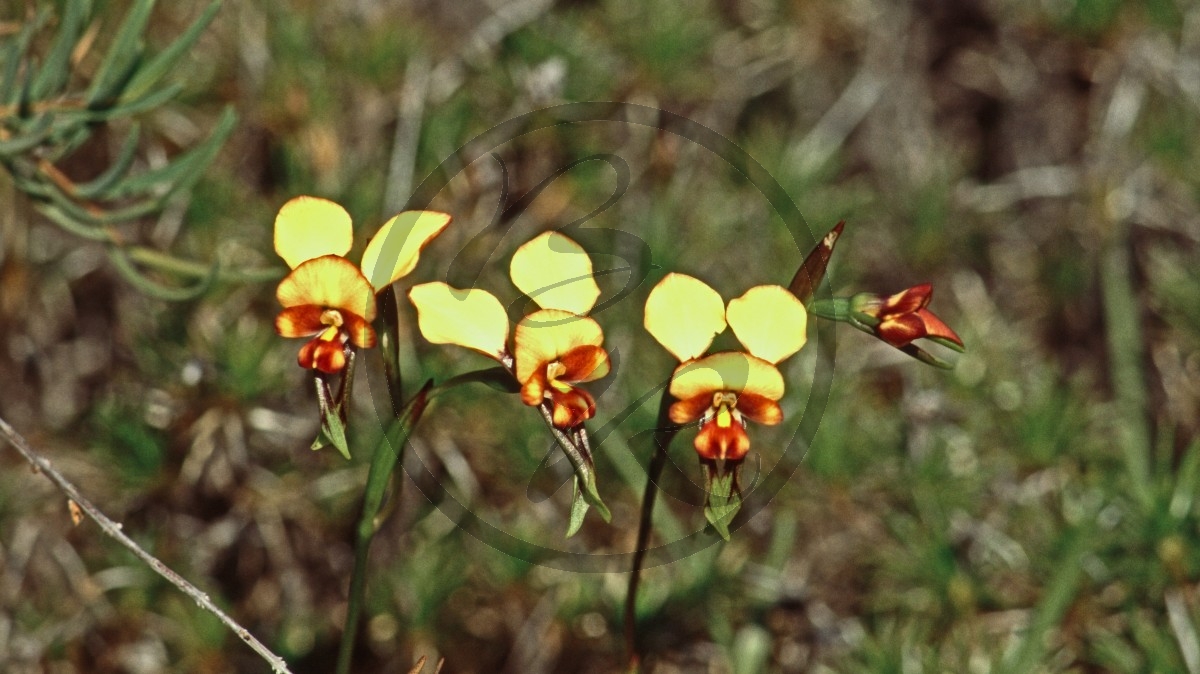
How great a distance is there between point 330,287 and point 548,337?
21 cm

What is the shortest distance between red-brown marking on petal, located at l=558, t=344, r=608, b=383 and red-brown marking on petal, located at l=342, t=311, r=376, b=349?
19cm

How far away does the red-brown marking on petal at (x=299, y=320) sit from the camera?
1096 mm

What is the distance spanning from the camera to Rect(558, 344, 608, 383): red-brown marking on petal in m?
1.05

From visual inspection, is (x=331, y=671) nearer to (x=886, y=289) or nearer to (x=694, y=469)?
(x=694, y=469)

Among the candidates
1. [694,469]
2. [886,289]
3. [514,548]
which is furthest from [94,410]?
[886,289]

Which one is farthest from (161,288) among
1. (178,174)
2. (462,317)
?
(462,317)

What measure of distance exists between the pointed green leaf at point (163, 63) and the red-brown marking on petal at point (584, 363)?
3.27ft

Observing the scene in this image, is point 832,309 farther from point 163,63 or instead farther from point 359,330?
point 163,63

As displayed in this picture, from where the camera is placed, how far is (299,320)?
3.64 feet

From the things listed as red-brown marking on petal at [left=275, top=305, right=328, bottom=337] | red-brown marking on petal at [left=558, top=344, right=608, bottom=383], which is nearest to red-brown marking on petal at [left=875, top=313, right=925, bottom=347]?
red-brown marking on petal at [left=558, top=344, right=608, bottom=383]

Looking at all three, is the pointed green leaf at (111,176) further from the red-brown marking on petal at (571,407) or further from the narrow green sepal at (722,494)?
the narrow green sepal at (722,494)

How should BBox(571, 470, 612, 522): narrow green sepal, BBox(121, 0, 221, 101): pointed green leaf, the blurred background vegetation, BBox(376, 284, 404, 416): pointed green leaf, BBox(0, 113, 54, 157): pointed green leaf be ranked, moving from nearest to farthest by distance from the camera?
BBox(571, 470, 612, 522): narrow green sepal < BBox(376, 284, 404, 416): pointed green leaf < BBox(0, 113, 54, 157): pointed green leaf < BBox(121, 0, 221, 101): pointed green leaf < the blurred background vegetation

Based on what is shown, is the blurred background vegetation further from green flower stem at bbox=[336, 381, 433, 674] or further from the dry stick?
green flower stem at bbox=[336, 381, 433, 674]

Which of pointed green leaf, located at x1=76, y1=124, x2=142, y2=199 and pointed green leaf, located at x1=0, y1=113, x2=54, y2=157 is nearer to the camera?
pointed green leaf, located at x1=0, y1=113, x2=54, y2=157
